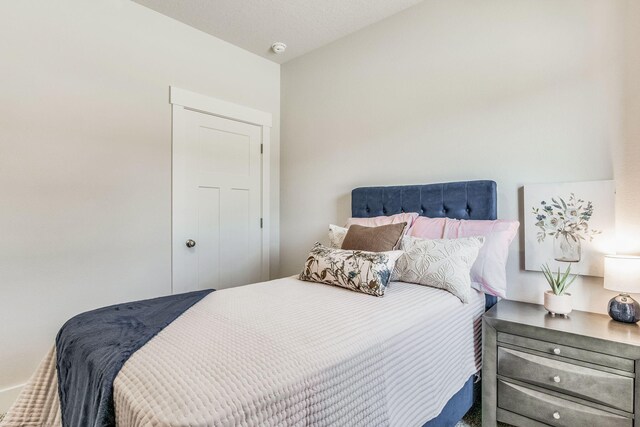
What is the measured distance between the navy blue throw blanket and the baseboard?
1310 millimetres

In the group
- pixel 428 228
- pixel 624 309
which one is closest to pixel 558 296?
pixel 624 309

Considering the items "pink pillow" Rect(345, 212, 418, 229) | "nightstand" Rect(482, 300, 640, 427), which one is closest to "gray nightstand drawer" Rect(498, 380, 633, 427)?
"nightstand" Rect(482, 300, 640, 427)

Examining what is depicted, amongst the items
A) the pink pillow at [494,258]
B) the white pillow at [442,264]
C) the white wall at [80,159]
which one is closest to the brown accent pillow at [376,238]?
the white pillow at [442,264]

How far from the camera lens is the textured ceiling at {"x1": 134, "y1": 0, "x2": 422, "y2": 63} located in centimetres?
254

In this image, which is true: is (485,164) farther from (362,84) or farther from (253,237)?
(253,237)

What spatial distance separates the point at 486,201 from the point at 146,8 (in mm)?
2935

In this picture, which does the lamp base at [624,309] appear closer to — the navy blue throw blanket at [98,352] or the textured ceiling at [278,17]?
the navy blue throw blanket at [98,352]

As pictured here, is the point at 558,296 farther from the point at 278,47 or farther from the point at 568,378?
the point at 278,47

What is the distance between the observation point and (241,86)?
3.23 meters

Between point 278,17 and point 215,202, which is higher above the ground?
point 278,17

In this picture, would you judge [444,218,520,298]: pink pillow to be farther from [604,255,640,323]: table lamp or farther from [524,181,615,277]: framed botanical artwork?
[604,255,640,323]: table lamp

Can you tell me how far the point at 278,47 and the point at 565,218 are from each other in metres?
2.78

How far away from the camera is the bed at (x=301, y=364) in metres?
0.82

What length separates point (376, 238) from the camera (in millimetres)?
2066
